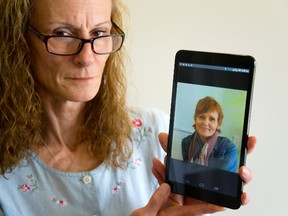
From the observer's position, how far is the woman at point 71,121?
0.81 m

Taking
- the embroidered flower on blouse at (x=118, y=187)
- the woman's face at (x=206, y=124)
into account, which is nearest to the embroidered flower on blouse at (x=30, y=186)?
the embroidered flower on blouse at (x=118, y=187)

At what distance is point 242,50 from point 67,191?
0.53 meters

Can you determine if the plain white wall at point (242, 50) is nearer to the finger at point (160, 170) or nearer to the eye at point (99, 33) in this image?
the eye at point (99, 33)

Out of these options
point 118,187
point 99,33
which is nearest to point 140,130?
point 118,187

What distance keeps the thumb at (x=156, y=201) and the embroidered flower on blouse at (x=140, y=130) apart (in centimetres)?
25

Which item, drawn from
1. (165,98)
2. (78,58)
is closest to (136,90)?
(165,98)

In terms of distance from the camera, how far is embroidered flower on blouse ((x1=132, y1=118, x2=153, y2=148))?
0.97 meters

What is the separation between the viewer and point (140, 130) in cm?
98

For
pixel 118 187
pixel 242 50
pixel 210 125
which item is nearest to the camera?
pixel 210 125

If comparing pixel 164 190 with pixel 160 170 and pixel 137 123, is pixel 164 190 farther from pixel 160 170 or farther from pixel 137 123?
pixel 137 123

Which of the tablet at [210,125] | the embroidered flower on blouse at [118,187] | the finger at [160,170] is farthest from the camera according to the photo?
the embroidered flower on blouse at [118,187]

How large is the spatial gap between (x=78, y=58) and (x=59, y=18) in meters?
0.08

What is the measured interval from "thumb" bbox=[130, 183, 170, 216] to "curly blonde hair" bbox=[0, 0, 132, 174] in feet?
0.69

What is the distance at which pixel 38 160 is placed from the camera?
2.91ft
